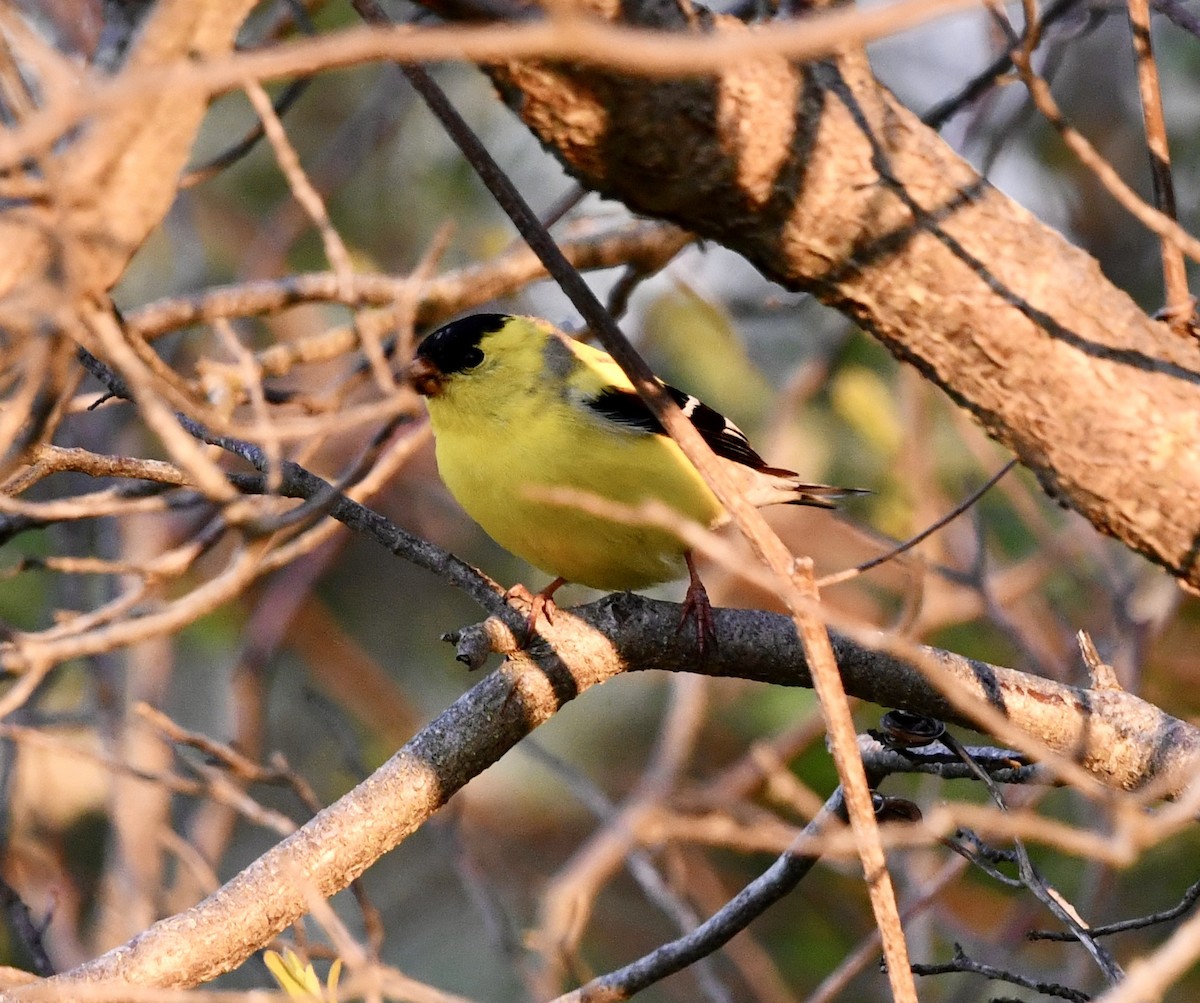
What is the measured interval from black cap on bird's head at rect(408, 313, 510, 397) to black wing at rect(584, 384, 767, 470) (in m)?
0.48

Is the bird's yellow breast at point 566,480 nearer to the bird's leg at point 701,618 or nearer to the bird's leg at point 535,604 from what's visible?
the bird's leg at point 535,604

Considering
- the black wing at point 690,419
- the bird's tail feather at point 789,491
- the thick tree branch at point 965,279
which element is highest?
the thick tree branch at point 965,279

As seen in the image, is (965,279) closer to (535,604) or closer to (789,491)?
(535,604)

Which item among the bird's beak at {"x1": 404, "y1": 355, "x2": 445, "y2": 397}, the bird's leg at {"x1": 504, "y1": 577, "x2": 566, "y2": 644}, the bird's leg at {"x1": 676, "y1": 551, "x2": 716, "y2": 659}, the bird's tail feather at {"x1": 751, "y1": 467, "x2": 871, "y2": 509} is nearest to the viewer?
the bird's leg at {"x1": 504, "y1": 577, "x2": 566, "y2": 644}

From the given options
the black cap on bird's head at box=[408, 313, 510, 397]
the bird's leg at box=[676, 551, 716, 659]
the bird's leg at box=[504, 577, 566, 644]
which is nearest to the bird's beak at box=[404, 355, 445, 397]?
the black cap on bird's head at box=[408, 313, 510, 397]

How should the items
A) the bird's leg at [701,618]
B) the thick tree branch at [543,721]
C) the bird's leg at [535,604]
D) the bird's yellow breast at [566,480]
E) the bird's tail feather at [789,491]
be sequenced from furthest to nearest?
the bird's tail feather at [789,491] → the bird's yellow breast at [566,480] → the bird's leg at [701,618] → the bird's leg at [535,604] → the thick tree branch at [543,721]

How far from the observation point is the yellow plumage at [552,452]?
12.2 feet

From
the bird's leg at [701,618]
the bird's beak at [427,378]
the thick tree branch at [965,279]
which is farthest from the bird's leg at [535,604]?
the thick tree branch at [965,279]

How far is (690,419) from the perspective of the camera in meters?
4.07

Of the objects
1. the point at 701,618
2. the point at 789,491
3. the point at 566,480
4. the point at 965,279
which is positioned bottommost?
the point at 789,491

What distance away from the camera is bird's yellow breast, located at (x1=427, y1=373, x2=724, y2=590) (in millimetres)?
3701

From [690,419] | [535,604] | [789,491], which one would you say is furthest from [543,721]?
[789,491]

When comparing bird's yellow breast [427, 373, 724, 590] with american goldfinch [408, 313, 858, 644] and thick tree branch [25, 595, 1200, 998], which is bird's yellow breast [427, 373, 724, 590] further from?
thick tree branch [25, 595, 1200, 998]

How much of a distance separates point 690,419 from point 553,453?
50cm
